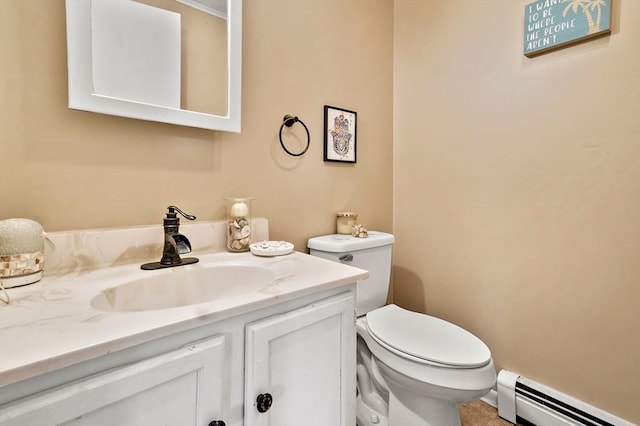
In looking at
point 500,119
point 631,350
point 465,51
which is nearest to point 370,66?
point 465,51

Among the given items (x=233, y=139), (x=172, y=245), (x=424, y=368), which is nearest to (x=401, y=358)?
(x=424, y=368)

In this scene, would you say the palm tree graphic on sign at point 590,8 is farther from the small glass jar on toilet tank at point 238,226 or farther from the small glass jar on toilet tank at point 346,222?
the small glass jar on toilet tank at point 238,226

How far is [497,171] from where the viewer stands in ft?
4.40

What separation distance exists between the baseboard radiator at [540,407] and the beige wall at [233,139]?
941 mm

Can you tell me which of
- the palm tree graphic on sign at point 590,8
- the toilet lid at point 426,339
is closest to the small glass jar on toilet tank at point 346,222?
the toilet lid at point 426,339

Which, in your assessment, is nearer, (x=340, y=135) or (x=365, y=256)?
(x=365, y=256)

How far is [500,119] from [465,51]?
15.7 inches

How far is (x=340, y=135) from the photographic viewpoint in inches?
57.6

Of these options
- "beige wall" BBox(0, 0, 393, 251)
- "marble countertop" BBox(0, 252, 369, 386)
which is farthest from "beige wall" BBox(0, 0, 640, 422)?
"marble countertop" BBox(0, 252, 369, 386)

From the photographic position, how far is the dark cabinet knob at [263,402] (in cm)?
60

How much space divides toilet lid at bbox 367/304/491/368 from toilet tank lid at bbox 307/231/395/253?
0.30m

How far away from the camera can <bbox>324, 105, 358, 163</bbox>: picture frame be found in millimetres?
1407

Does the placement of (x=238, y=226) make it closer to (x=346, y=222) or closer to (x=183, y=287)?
(x=183, y=287)

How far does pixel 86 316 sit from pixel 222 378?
27 cm
